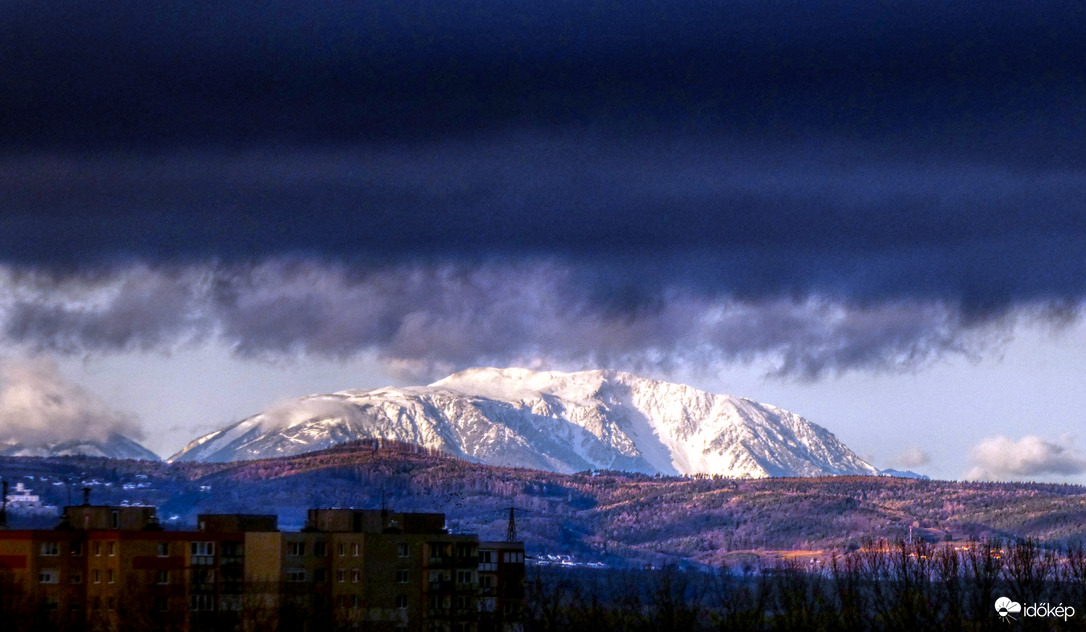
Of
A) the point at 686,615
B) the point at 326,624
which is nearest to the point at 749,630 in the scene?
the point at 686,615

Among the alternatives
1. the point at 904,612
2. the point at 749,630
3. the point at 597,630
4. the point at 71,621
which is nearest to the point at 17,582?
the point at 71,621

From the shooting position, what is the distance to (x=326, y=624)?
639ft

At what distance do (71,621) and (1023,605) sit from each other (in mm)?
95213

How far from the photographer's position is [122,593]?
19988 centimetres

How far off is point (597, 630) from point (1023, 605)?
140 ft

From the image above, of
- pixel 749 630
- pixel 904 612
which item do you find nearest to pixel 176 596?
pixel 749 630

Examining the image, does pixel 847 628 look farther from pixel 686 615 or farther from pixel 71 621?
pixel 71 621

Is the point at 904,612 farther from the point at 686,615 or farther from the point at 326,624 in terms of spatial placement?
the point at 326,624

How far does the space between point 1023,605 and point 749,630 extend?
2749 cm

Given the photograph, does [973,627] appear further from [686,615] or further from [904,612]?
[686,615]

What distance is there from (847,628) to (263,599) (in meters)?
58.9

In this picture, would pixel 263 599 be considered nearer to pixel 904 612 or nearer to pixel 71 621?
pixel 71 621

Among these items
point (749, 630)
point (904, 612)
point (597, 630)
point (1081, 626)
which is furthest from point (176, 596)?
point (1081, 626)

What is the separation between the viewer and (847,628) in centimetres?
19250
